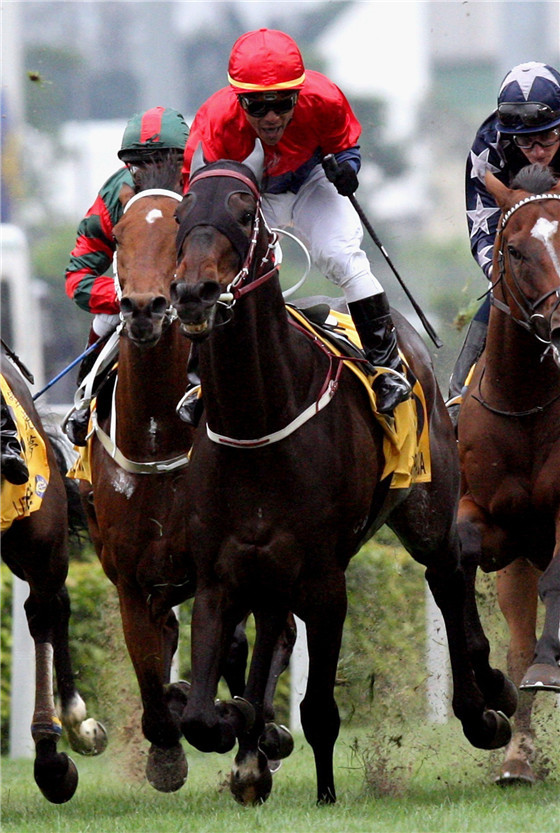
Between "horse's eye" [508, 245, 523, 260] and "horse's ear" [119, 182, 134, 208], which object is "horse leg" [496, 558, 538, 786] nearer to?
"horse's eye" [508, 245, 523, 260]

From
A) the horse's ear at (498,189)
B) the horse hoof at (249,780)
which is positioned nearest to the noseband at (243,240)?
the horse's ear at (498,189)

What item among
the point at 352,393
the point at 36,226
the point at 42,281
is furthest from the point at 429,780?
the point at 36,226

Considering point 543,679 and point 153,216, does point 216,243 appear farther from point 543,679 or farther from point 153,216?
point 543,679

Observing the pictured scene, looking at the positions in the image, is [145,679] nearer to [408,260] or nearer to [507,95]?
[507,95]

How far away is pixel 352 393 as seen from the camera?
5441 millimetres

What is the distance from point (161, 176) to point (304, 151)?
0.61 m

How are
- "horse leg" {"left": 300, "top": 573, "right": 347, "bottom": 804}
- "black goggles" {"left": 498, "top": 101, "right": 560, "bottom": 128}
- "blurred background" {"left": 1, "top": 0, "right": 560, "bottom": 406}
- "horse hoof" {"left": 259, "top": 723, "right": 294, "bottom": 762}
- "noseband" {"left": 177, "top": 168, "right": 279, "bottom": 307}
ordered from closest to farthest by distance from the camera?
"noseband" {"left": 177, "top": 168, "right": 279, "bottom": 307} → "horse leg" {"left": 300, "top": 573, "right": 347, "bottom": 804} → "black goggles" {"left": 498, "top": 101, "right": 560, "bottom": 128} → "horse hoof" {"left": 259, "top": 723, "right": 294, "bottom": 762} → "blurred background" {"left": 1, "top": 0, "right": 560, "bottom": 406}

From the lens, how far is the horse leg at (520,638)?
20.1 ft

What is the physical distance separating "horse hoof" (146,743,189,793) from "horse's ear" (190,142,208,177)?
2317 mm

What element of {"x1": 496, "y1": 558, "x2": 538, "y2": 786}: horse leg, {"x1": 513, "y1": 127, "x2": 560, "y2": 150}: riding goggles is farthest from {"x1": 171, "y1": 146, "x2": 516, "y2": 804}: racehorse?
{"x1": 513, "y1": 127, "x2": 560, "y2": 150}: riding goggles

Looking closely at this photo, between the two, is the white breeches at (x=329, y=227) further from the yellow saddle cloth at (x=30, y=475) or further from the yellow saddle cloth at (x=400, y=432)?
the yellow saddle cloth at (x=30, y=475)

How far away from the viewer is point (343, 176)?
5.34m

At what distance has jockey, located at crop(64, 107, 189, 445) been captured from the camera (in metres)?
5.84

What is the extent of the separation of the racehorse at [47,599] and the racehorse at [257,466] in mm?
951
